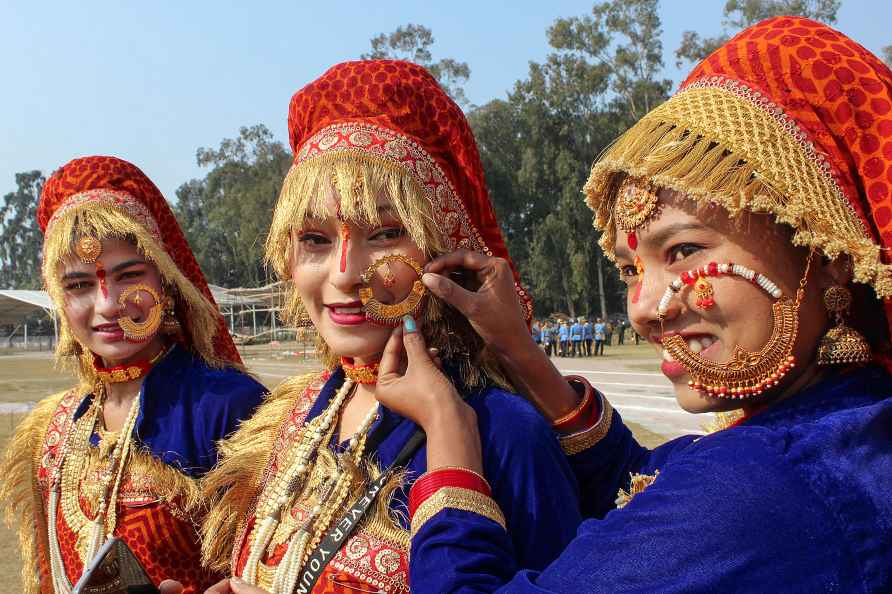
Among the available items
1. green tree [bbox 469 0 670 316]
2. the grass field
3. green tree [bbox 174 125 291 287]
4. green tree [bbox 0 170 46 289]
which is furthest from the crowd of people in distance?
green tree [bbox 0 170 46 289]

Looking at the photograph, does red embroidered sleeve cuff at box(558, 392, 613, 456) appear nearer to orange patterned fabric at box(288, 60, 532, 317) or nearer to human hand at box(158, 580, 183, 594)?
orange patterned fabric at box(288, 60, 532, 317)

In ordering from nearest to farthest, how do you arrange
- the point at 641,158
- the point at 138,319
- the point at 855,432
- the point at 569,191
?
the point at 855,432 < the point at 641,158 < the point at 138,319 < the point at 569,191

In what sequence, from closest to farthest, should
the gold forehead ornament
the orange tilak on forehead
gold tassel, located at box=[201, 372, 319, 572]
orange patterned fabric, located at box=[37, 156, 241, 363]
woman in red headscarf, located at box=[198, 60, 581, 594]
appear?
the orange tilak on forehead, woman in red headscarf, located at box=[198, 60, 581, 594], gold tassel, located at box=[201, 372, 319, 572], the gold forehead ornament, orange patterned fabric, located at box=[37, 156, 241, 363]

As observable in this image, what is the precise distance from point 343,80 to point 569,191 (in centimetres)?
3846

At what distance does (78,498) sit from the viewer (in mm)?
3443

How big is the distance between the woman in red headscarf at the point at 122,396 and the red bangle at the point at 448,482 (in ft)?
5.15

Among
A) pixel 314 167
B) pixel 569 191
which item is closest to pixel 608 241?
pixel 314 167

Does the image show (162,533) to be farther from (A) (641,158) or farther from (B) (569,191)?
(B) (569,191)

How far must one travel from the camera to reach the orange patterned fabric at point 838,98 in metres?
1.52

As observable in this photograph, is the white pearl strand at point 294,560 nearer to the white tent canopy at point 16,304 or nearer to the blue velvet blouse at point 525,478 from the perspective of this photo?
the blue velvet blouse at point 525,478

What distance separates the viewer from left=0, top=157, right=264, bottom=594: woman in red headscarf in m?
3.27

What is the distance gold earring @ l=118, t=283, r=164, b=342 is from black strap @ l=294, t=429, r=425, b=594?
168 cm

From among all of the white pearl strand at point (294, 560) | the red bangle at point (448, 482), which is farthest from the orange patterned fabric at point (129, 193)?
the red bangle at point (448, 482)

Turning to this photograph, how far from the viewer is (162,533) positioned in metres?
3.23
